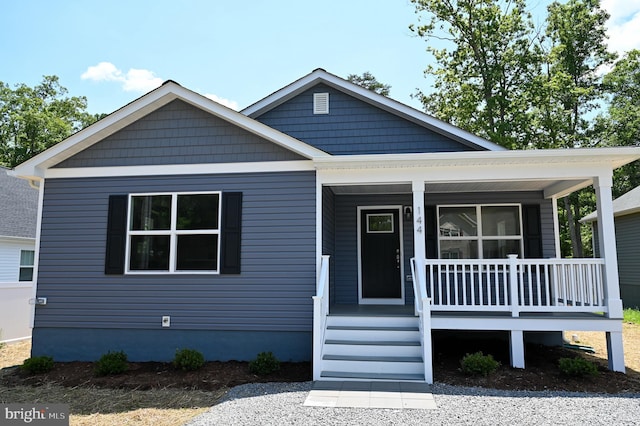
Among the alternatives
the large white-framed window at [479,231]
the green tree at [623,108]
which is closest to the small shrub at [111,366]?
the large white-framed window at [479,231]

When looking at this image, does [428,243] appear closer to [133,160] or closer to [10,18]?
[133,160]

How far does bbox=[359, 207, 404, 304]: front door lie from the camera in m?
8.84

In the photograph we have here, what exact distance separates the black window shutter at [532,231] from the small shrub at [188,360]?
6.18m

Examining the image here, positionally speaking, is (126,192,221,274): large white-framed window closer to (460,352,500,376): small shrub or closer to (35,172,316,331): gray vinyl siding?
(35,172,316,331): gray vinyl siding

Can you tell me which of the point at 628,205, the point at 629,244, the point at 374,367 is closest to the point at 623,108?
the point at 628,205

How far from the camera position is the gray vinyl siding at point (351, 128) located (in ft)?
30.7

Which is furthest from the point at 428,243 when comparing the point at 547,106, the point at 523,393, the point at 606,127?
the point at 606,127

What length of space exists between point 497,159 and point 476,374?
3142 millimetres

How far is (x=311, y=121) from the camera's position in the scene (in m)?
9.66

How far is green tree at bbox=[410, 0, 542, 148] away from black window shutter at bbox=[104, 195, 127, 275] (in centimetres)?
1502

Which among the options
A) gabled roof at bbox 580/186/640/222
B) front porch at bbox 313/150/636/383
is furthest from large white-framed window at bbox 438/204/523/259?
gabled roof at bbox 580/186/640/222

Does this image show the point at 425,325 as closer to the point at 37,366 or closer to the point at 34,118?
the point at 37,366

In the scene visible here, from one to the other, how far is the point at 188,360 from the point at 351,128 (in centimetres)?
566

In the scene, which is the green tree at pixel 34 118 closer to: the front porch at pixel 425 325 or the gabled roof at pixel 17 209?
the gabled roof at pixel 17 209
